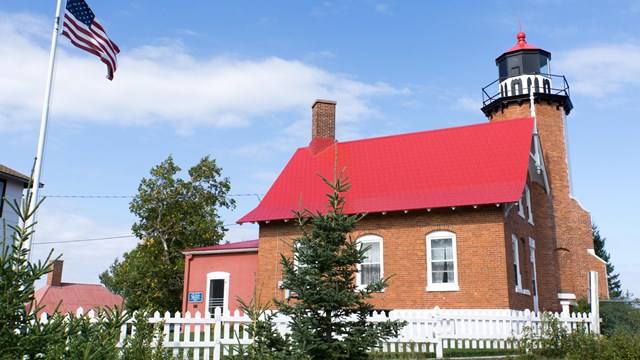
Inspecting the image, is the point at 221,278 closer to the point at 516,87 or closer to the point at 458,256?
the point at 458,256

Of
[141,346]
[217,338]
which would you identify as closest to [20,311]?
[141,346]

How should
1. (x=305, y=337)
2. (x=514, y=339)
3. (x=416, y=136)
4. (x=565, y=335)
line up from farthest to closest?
(x=416, y=136) < (x=514, y=339) < (x=565, y=335) < (x=305, y=337)

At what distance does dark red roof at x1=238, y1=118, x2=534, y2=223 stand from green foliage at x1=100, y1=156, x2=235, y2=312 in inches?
427

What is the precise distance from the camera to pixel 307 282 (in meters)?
7.30

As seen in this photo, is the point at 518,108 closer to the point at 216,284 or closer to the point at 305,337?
the point at 216,284

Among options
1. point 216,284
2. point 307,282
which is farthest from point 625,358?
point 216,284

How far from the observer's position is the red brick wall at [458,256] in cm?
1775

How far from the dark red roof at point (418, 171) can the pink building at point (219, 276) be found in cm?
262

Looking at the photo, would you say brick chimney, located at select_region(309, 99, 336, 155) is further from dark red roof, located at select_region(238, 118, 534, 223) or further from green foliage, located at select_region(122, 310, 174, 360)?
green foliage, located at select_region(122, 310, 174, 360)

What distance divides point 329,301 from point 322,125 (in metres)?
17.9

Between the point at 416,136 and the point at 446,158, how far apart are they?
2.38 metres

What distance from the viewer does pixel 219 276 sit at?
24.0 m

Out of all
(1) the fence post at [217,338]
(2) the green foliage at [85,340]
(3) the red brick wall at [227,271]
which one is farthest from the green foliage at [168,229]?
(2) the green foliage at [85,340]

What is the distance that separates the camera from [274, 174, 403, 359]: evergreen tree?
695 centimetres
